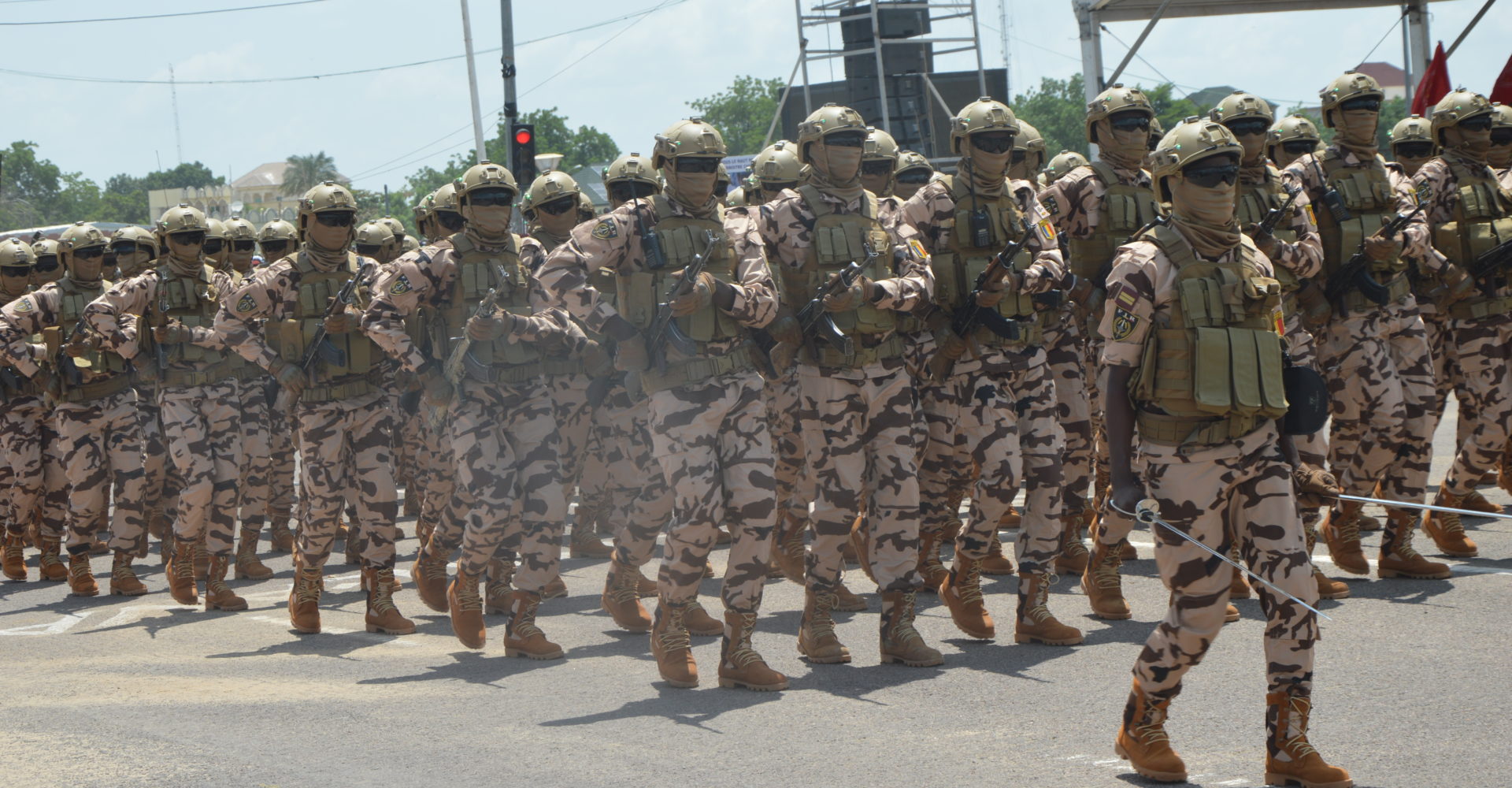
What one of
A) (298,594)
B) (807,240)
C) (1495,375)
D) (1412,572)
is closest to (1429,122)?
(1495,375)

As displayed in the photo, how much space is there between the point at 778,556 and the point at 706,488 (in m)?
2.93

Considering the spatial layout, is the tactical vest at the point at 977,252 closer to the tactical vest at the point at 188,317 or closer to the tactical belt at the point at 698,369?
the tactical belt at the point at 698,369

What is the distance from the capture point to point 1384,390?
849 centimetres

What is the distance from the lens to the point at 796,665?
24.1ft

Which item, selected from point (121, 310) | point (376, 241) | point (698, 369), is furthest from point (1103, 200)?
point (121, 310)

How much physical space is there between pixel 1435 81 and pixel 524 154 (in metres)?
10.5

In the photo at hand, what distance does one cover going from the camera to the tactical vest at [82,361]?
10898mm

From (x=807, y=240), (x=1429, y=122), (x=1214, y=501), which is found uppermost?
(x=1429, y=122)

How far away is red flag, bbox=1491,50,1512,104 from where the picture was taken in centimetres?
1354

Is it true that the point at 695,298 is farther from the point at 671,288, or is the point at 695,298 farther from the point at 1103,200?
the point at 1103,200

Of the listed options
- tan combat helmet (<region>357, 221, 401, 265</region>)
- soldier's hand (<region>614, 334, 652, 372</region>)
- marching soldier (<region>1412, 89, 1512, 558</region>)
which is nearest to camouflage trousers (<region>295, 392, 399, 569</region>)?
tan combat helmet (<region>357, 221, 401, 265</region>)

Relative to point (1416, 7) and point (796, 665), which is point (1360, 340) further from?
point (1416, 7)

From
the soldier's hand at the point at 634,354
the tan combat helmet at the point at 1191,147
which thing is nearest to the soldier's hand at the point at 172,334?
Answer: the soldier's hand at the point at 634,354

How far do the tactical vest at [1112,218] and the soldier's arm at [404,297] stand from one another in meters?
3.42
